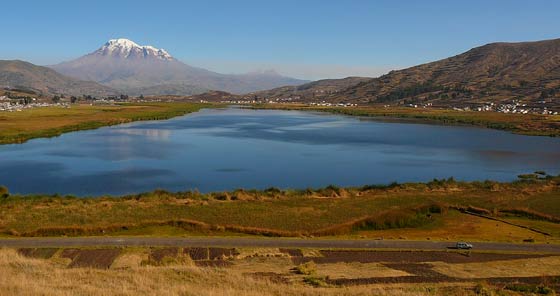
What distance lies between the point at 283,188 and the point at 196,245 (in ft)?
64.3

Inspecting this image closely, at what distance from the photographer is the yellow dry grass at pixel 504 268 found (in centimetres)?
1902

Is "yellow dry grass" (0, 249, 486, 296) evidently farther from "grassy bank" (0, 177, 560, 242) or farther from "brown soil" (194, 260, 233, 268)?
"grassy bank" (0, 177, 560, 242)

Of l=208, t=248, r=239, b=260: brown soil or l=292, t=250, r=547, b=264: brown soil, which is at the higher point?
l=292, t=250, r=547, b=264: brown soil

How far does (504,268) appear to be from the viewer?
2017 cm

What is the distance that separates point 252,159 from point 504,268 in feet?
134

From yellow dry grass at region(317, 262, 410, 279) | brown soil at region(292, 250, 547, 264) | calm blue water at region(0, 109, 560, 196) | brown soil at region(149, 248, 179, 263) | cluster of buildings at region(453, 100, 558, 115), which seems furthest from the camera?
cluster of buildings at region(453, 100, 558, 115)

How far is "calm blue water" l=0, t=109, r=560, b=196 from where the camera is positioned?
45125mm

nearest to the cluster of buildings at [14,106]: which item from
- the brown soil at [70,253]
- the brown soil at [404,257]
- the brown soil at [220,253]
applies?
the brown soil at [70,253]

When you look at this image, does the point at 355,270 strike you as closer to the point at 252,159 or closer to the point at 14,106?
the point at 252,159

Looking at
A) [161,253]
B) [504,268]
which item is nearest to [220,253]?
[161,253]

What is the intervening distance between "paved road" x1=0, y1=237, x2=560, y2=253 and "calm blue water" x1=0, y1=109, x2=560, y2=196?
1556cm

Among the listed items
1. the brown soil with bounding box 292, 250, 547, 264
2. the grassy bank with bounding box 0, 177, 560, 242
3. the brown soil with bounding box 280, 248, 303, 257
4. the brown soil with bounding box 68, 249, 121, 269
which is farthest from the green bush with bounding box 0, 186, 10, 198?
the brown soil with bounding box 292, 250, 547, 264

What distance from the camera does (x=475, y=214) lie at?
110ft

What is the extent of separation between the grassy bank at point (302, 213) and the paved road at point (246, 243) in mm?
2120
